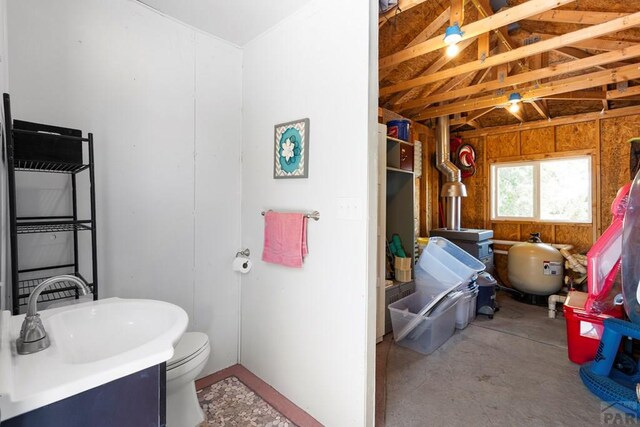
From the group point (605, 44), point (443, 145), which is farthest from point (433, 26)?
point (443, 145)

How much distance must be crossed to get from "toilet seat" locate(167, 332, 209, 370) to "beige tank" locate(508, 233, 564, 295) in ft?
12.5

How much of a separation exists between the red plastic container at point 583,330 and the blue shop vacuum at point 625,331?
183 mm

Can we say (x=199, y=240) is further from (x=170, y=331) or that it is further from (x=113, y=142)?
(x=170, y=331)

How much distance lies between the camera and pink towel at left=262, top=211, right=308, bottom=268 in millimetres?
1826

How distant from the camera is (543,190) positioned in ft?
14.2

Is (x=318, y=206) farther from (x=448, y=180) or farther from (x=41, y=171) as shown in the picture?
(x=448, y=180)

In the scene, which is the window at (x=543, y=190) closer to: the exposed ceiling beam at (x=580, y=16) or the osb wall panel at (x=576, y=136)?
the osb wall panel at (x=576, y=136)

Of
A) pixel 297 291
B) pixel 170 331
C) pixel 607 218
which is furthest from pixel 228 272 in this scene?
pixel 607 218

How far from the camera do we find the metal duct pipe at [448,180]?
13.8 ft

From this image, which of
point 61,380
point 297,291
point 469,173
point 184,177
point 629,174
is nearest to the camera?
point 61,380

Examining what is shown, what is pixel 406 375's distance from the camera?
2260mm

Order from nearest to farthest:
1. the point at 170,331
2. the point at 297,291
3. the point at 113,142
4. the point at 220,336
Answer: the point at 170,331 → the point at 113,142 → the point at 297,291 → the point at 220,336

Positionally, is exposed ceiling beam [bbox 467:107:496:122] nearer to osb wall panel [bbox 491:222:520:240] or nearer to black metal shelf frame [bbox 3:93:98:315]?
osb wall panel [bbox 491:222:520:240]

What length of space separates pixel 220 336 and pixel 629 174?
485 centimetres
